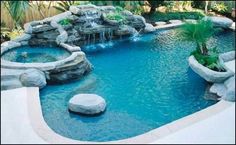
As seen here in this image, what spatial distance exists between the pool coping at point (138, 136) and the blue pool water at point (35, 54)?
1992 mm

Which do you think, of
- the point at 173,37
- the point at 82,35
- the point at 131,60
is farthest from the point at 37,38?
the point at 173,37

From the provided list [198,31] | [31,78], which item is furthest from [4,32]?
[198,31]

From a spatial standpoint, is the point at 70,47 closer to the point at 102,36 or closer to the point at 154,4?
the point at 102,36

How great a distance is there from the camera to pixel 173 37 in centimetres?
1520

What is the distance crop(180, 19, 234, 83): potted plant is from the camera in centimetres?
1020

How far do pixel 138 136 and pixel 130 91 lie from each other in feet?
8.73

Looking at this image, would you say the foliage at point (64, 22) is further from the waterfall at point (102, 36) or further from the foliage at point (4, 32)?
the foliage at point (4, 32)

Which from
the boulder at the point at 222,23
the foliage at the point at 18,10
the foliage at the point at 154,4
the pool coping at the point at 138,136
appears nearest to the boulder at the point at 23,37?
the foliage at the point at 18,10

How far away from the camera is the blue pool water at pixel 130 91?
8023mm

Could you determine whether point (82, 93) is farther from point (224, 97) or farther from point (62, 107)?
point (224, 97)

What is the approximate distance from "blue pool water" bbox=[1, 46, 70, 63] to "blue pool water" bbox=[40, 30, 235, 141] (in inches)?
44.7

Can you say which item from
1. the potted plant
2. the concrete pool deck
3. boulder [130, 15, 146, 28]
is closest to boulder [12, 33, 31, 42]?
the concrete pool deck

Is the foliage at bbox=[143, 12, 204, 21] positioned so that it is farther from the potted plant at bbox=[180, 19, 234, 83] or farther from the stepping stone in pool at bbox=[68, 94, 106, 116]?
the stepping stone in pool at bbox=[68, 94, 106, 116]

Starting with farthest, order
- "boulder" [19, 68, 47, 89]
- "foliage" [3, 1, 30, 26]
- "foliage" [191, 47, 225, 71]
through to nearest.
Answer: "foliage" [191, 47, 225, 71] → "foliage" [3, 1, 30, 26] → "boulder" [19, 68, 47, 89]
